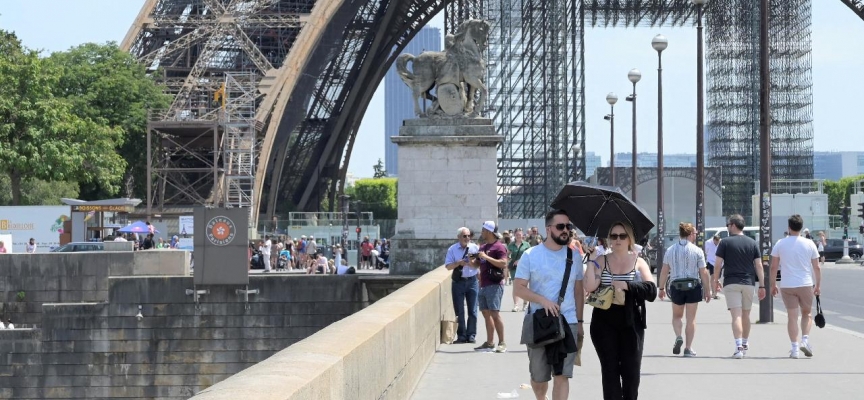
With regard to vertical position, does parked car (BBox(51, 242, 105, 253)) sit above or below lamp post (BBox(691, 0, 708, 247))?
below

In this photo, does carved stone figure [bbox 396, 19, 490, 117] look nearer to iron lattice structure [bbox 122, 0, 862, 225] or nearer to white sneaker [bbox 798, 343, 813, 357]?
white sneaker [bbox 798, 343, 813, 357]

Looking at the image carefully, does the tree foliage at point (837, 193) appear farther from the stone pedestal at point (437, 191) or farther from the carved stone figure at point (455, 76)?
the stone pedestal at point (437, 191)

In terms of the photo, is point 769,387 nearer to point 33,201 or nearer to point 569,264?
point 569,264

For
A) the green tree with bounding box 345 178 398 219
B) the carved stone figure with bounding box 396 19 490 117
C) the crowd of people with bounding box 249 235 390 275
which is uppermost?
the green tree with bounding box 345 178 398 219

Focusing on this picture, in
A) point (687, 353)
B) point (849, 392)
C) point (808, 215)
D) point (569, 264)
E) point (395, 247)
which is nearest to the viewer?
point (569, 264)

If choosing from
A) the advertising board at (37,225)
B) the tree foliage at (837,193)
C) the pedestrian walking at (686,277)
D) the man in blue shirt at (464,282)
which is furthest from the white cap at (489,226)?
the tree foliage at (837,193)

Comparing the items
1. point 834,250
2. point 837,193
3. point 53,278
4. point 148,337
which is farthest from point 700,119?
point 837,193

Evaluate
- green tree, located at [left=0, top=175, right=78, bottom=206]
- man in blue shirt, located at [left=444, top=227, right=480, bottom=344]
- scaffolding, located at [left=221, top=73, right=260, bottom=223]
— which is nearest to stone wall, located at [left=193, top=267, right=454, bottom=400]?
man in blue shirt, located at [left=444, top=227, right=480, bottom=344]

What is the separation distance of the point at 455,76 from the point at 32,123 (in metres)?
25.9

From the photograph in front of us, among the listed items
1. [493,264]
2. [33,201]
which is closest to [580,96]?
[33,201]

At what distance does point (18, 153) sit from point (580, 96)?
33741mm

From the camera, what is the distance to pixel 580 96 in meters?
73.6

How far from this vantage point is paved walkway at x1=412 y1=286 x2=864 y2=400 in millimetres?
11961

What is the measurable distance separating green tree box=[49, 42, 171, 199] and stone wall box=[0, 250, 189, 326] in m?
26.2
